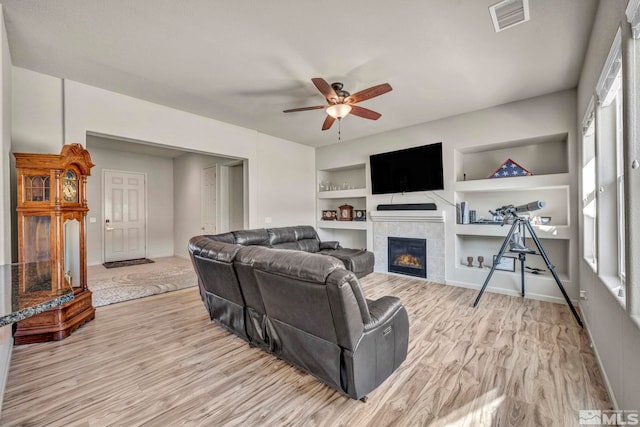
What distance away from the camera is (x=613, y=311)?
5.89ft

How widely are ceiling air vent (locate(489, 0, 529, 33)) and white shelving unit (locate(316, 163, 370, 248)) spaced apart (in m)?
3.66

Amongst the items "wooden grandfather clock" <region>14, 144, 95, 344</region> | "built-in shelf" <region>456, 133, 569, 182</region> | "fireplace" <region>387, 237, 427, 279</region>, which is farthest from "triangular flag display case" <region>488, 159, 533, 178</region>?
"wooden grandfather clock" <region>14, 144, 95, 344</region>

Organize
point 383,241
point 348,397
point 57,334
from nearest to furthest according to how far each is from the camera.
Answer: point 348,397 < point 57,334 < point 383,241

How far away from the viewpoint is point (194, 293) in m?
4.16

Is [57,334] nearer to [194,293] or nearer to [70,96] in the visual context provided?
[194,293]

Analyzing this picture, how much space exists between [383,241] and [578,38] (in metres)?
3.74

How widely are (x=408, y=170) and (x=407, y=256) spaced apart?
1.59m

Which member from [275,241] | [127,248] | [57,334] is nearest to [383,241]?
[275,241]

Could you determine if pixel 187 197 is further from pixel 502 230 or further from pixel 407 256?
pixel 502 230

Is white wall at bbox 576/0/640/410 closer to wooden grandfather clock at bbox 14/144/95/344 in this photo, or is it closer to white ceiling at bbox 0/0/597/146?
white ceiling at bbox 0/0/597/146

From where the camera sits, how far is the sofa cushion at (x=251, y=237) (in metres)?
4.26

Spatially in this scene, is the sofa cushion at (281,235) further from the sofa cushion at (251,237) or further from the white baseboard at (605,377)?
the white baseboard at (605,377)

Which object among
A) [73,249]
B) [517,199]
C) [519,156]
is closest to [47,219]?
[73,249]

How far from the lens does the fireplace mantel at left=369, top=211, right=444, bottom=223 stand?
4602 millimetres
